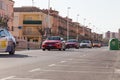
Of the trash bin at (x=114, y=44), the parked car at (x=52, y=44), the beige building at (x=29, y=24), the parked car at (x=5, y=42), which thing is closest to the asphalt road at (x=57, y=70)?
the parked car at (x=5, y=42)

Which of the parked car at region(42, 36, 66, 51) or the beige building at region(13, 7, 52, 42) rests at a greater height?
the beige building at region(13, 7, 52, 42)

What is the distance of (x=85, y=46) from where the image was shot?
87.5 meters

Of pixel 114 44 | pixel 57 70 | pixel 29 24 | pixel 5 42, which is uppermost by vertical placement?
pixel 29 24

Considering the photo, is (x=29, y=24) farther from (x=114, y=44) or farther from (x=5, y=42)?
(x=5, y=42)

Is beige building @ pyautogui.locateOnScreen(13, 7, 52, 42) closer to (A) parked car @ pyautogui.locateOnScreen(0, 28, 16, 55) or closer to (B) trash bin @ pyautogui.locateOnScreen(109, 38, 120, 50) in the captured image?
(B) trash bin @ pyautogui.locateOnScreen(109, 38, 120, 50)

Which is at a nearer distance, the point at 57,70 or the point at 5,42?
the point at 57,70

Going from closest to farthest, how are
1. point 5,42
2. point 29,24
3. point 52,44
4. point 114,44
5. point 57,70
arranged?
point 57,70
point 5,42
point 52,44
point 114,44
point 29,24

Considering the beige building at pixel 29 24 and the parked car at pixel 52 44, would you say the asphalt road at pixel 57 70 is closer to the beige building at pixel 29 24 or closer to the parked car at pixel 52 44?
the parked car at pixel 52 44

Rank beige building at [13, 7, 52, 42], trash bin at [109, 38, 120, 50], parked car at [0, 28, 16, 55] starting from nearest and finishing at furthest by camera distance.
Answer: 1. parked car at [0, 28, 16, 55]
2. trash bin at [109, 38, 120, 50]
3. beige building at [13, 7, 52, 42]

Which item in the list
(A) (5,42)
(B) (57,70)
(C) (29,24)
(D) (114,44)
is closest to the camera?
(B) (57,70)

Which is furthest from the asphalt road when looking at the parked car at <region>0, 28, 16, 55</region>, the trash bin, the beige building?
the beige building

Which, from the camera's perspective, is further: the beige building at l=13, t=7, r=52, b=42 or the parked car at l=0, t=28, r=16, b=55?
the beige building at l=13, t=7, r=52, b=42

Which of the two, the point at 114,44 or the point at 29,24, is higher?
the point at 29,24

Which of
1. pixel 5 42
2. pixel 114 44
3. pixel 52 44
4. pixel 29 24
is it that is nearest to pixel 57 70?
pixel 5 42
